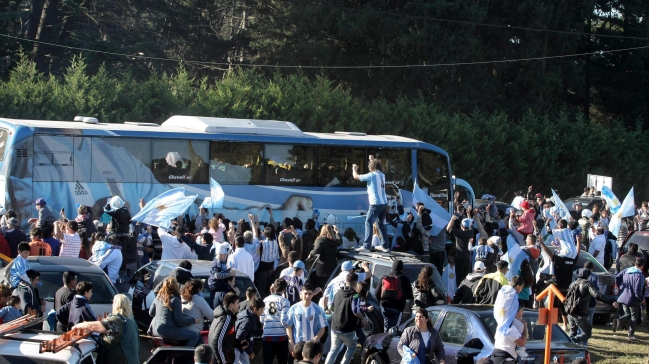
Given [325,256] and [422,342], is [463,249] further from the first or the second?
[422,342]

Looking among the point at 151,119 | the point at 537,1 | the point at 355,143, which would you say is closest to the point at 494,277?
the point at 355,143

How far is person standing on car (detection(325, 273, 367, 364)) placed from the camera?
10.7 metres

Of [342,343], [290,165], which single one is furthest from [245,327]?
[290,165]

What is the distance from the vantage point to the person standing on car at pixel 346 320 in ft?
35.0

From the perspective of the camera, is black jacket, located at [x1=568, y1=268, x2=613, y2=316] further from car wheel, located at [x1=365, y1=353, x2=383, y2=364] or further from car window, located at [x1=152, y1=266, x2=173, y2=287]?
car window, located at [x1=152, y1=266, x2=173, y2=287]

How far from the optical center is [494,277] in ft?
42.1

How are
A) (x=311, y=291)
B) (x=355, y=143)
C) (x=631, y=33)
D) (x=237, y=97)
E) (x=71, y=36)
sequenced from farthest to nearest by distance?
1. (x=631, y=33)
2. (x=71, y=36)
3. (x=237, y=97)
4. (x=355, y=143)
5. (x=311, y=291)

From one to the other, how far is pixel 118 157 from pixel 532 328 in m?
11.9

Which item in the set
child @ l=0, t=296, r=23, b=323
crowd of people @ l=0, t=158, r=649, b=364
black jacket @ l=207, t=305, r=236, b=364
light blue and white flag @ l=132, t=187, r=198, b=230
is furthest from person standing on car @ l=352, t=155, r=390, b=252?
child @ l=0, t=296, r=23, b=323

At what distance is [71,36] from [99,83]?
11146 mm

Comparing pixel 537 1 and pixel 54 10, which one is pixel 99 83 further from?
pixel 537 1

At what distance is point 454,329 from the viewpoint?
34.9 ft

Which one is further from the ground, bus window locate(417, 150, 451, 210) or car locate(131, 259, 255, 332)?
bus window locate(417, 150, 451, 210)

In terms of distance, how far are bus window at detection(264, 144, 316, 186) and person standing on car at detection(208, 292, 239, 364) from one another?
39.5 ft
